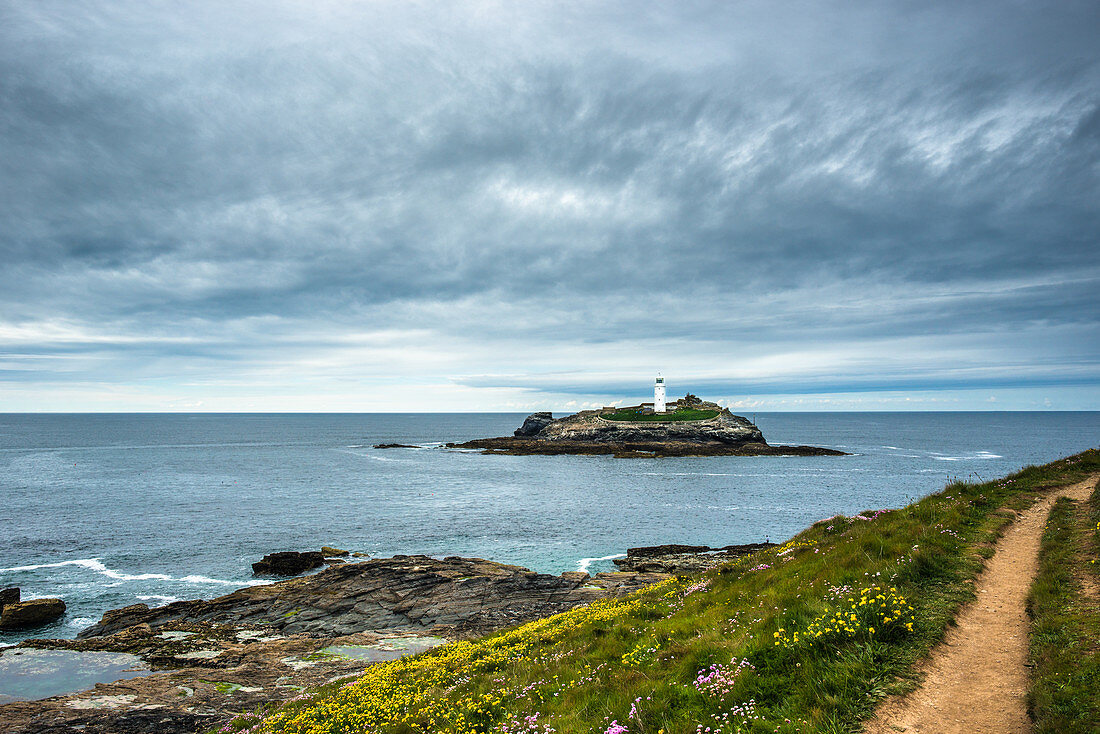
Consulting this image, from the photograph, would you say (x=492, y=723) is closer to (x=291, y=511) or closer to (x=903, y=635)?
(x=903, y=635)

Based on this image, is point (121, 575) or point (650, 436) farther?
point (650, 436)

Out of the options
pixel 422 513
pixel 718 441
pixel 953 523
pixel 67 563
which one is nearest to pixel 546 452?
pixel 718 441

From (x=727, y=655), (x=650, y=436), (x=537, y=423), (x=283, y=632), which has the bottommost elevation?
(x=283, y=632)

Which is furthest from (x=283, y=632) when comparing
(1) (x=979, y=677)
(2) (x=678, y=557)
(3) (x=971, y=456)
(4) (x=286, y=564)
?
(3) (x=971, y=456)

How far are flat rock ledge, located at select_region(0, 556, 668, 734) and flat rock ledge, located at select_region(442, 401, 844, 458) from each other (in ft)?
301

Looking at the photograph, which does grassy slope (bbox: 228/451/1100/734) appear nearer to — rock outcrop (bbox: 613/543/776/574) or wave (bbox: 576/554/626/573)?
rock outcrop (bbox: 613/543/776/574)

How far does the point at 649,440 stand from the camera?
142 metres

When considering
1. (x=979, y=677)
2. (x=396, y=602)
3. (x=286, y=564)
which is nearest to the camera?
(x=979, y=677)

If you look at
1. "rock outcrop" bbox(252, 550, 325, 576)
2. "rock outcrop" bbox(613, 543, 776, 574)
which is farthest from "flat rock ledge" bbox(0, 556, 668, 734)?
"rock outcrop" bbox(252, 550, 325, 576)

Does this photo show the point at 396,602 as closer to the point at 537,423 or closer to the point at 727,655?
the point at 727,655

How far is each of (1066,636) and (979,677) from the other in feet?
6.39

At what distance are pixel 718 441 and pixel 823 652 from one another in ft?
447

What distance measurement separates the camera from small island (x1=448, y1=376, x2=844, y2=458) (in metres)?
126

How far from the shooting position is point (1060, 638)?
27.4ft
